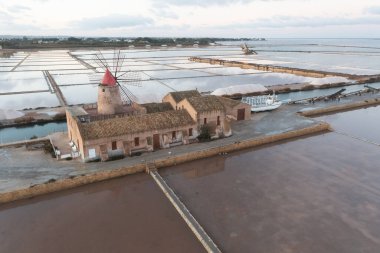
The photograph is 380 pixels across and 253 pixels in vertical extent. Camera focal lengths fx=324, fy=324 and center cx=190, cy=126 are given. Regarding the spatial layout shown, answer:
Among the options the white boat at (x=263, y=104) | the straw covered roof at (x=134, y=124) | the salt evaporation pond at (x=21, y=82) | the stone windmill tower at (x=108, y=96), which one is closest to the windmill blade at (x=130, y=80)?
the stone windmill tower at (x=108, y=96)

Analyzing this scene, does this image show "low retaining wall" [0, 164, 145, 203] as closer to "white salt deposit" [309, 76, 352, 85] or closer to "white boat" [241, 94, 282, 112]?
"white boat" [241, 94, 282, 112]

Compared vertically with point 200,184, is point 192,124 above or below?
above

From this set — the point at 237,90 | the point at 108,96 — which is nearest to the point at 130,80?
the point at 108,96

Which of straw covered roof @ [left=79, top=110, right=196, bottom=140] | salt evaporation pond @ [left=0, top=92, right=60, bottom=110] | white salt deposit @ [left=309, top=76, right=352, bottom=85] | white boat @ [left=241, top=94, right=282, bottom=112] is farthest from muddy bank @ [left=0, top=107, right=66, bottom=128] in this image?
white salt deposit @ [left=309, top=76, right=352, bottom=85]

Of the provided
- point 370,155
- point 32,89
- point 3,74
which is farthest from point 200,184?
point 3,74

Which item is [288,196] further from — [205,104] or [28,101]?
[28,101]

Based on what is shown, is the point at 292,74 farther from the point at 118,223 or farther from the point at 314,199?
the point at 118,223

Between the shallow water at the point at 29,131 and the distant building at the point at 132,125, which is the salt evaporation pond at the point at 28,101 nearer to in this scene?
the shallow water at the point at 29,131
